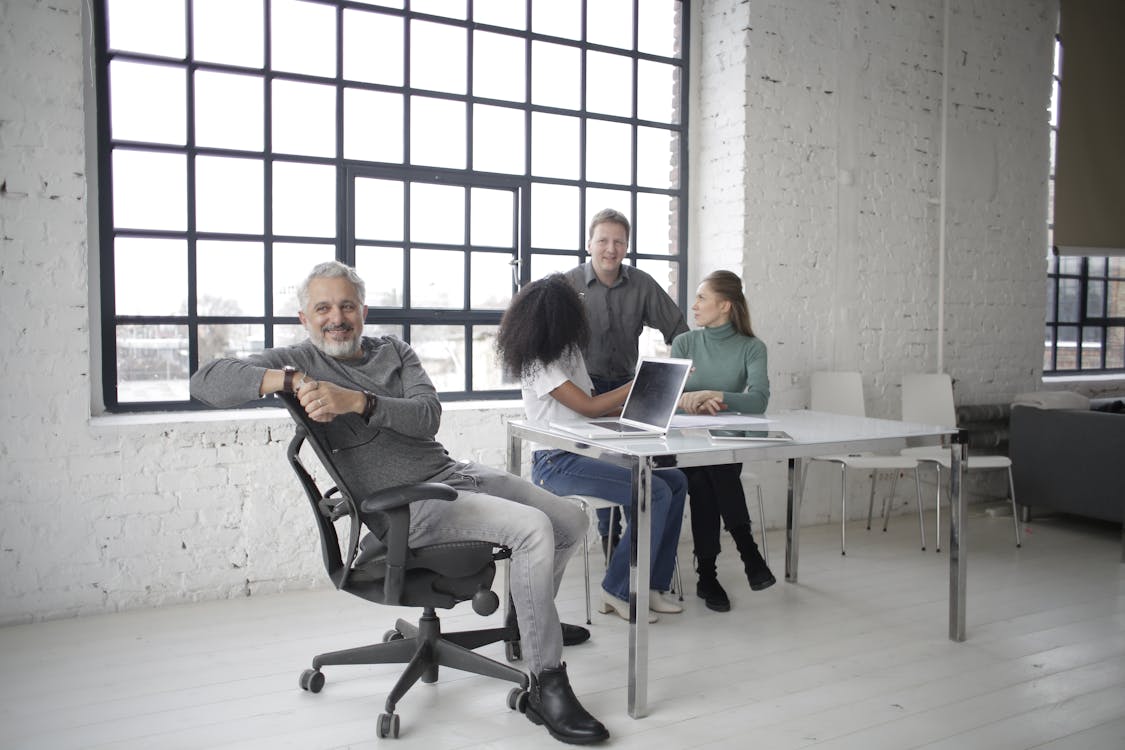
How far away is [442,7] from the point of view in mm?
4504

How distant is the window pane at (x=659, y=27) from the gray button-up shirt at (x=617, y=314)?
1.68 m

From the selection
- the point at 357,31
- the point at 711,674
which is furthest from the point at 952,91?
the point at 711,674

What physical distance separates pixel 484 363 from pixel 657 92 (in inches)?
77.3

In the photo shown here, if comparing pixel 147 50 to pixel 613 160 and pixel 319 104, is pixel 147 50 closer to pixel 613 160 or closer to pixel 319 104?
pixel 319 104

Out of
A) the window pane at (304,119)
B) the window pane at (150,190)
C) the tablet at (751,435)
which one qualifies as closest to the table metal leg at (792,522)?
the tablet at (751,435)

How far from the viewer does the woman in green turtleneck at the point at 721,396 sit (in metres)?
3.83

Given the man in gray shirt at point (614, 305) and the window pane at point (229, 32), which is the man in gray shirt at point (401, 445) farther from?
the window pane at point (229, 32)

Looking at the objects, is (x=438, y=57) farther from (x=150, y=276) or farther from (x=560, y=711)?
(x=560, y=711)

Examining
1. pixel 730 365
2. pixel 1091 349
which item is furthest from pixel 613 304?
pixel 1091 349

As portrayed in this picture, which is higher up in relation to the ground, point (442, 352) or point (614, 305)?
point (614, 305)

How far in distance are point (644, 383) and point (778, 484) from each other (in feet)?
7.76

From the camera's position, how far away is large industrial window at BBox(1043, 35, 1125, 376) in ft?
22.8

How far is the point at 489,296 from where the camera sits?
15.4 feet

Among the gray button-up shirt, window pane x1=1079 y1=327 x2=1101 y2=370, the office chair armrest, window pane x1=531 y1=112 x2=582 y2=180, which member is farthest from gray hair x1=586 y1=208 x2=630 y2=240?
window pane x1=1079 y1=327 x2=1101 y2=370
